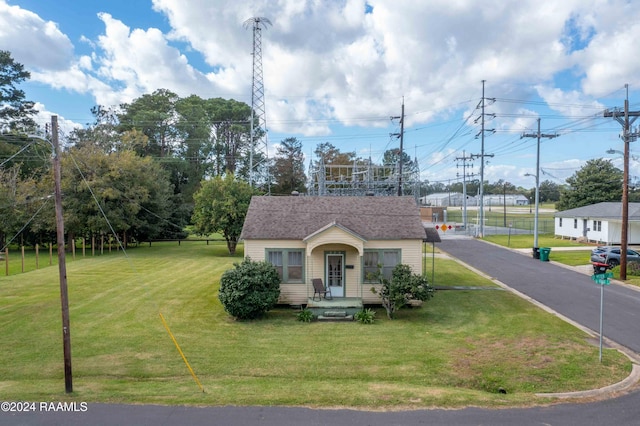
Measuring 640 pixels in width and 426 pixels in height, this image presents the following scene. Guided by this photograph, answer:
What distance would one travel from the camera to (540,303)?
1828cm

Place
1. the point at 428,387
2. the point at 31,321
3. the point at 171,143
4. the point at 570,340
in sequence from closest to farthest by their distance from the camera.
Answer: the point at 428,387 < the point at 570,340 < the point at 31,321 < the point at 171,143

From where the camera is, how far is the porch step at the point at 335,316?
1612 centimetres

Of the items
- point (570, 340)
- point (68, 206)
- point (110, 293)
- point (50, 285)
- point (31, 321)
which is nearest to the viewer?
point (570, 340)

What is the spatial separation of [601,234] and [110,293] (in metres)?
39.8

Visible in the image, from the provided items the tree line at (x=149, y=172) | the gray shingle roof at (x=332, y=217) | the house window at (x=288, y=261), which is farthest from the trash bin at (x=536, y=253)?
the house window at (x=288, y=261)

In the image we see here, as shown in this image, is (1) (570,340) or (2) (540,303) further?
(2) (540,303)

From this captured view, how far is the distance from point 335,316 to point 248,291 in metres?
3.50

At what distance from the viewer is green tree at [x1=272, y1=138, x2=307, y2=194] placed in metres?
64.9

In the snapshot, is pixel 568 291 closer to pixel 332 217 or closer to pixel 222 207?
pixel 332 217

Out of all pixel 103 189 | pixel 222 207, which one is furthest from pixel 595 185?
pixel 103 189

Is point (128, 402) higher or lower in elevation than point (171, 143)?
lower

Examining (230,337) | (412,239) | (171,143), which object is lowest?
(230,337)

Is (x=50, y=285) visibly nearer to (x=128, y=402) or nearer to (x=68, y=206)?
(x=68, y=206)

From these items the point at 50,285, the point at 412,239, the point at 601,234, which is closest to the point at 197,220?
the point at 50,285
